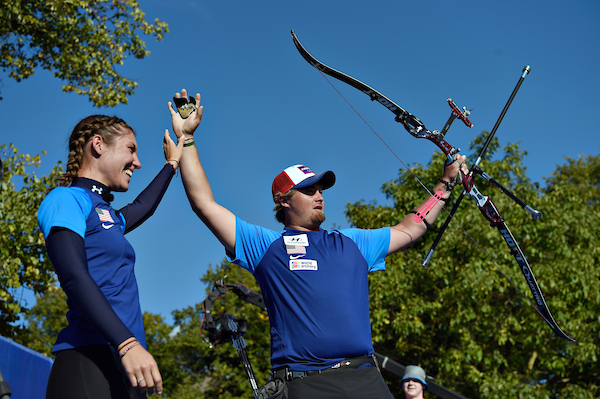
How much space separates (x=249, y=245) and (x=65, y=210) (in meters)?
1.18

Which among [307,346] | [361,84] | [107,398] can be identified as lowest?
[107,398]

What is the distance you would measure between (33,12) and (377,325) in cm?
1206

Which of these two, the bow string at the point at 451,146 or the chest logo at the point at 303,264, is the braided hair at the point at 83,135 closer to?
the chest logo at the point at 303,264

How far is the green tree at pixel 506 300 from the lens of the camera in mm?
13750

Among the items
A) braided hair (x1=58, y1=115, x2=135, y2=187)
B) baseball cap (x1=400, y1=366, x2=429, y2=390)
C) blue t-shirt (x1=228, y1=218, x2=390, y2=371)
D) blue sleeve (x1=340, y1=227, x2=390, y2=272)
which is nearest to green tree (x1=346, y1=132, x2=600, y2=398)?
baseball cap (x1=400, y1=366, x2=429, y2=390)

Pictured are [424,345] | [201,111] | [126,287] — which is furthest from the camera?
[424,345]

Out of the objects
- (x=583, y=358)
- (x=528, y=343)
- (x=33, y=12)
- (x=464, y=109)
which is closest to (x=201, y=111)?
(x=464, y=109)

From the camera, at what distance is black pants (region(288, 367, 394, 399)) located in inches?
107

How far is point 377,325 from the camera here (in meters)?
17.0

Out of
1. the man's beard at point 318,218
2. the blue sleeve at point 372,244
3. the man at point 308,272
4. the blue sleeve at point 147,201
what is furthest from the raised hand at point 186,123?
the blue sleeve at point 372,244

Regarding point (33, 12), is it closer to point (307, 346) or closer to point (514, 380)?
point (307, 346)

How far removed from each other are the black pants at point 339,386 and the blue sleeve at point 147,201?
109 cm

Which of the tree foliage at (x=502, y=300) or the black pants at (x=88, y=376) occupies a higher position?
the tree foliage at (x=502, y=300)

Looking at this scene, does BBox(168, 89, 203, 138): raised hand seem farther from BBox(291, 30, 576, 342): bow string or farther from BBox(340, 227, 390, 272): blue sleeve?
BBox(291, 30, 576, 342): bow string
